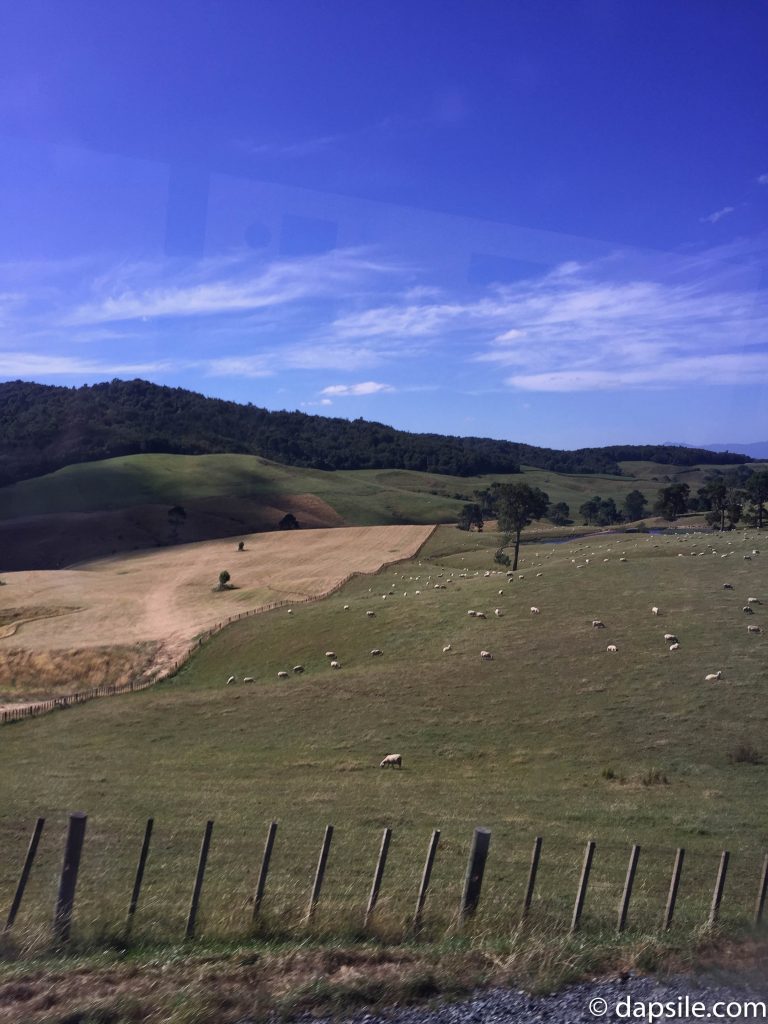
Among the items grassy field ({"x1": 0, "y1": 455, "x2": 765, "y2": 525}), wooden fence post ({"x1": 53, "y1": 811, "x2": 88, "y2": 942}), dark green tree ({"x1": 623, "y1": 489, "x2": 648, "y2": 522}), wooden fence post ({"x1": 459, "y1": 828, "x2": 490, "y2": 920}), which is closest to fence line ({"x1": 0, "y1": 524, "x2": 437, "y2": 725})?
wooden fence post ({"x1": 53, "y1": 811, "x2": 88, "y2": 942})

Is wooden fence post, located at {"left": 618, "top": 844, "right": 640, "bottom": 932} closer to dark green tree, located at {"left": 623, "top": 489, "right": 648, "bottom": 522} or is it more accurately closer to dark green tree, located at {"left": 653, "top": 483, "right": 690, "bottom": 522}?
dark green tree, located at {"left": 653, "top": 483, "right": 690, "bottom": 522}

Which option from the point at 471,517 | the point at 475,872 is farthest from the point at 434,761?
the point at 471,517

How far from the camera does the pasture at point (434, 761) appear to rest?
1191cm

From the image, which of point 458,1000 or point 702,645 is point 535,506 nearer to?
point 702,645

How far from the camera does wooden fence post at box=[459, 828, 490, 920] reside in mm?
9141

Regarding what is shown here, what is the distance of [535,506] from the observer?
67.6 m

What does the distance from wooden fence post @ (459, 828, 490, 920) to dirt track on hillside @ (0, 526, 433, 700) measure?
110 feet

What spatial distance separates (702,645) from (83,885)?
24.2 meters

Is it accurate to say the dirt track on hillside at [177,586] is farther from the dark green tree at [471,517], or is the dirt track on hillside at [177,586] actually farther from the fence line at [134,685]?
the dark green tree at [471,517]

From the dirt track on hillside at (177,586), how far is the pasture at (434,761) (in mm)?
10166

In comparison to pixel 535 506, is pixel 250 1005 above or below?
below

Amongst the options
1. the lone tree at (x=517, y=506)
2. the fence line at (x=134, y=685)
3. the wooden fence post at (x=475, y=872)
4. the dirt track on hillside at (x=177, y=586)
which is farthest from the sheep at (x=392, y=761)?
the lone tree at (x=517, y=506)

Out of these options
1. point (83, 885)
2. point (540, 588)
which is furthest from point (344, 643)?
point (83, 885)

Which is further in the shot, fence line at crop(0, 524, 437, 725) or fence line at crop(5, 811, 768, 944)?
fence line at crop(0, 524, 437, 725)
